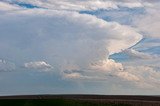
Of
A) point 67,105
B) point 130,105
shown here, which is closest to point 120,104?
point 130,105

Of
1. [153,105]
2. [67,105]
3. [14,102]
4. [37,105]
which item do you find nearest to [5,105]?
[14,102]

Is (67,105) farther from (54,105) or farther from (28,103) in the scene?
(28,103)

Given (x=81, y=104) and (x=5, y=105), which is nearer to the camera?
(x=81, y=104)

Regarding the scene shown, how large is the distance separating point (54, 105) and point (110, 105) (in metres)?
12.7

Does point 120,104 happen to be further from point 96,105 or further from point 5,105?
point 5,105

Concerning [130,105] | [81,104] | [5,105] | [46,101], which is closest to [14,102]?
[5,105]

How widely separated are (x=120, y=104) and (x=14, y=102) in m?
27.0

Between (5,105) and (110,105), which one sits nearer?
(110,105)

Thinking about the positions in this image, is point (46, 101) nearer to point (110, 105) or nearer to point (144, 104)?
point (110, 105)

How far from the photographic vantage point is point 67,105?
108000mm

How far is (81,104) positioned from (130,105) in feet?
37.0

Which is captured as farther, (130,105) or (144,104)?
(144,104)

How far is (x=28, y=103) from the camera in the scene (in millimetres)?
113312

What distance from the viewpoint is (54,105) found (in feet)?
358
